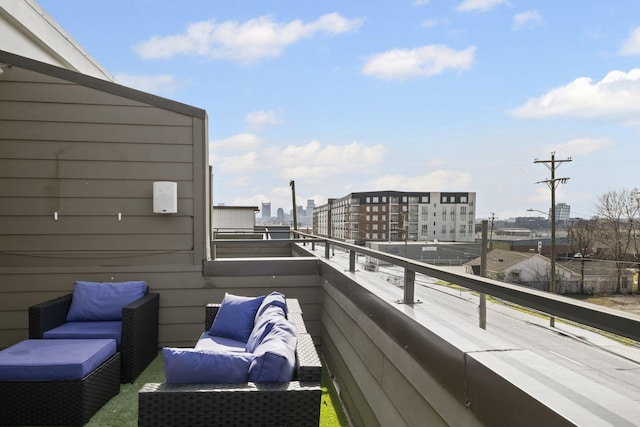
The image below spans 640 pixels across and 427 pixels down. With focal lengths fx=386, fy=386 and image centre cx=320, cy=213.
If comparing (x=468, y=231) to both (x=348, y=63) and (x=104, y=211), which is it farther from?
(x=104, y=211)

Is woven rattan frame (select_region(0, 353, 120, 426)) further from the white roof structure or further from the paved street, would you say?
the white roof structure

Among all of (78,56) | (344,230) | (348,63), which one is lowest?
(344,230)

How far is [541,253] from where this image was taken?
423 inches

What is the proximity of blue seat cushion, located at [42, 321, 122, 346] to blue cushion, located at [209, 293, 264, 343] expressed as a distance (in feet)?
2.89

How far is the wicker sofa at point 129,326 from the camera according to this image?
3197mm

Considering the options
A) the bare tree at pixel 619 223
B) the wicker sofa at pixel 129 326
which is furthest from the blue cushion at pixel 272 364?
the bare tree at pixel 619 223

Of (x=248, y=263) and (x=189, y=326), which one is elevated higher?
(x=248, y=263)

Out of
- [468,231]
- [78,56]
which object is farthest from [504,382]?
[468,231]

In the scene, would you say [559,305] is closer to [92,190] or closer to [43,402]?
[43,402]

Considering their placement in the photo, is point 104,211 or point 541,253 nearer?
point 104,211

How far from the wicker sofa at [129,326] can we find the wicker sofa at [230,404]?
1.75 meters

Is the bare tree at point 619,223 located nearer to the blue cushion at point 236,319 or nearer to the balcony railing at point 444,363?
the balcony railing at point 444,363

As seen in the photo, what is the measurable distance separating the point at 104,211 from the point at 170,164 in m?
0.83

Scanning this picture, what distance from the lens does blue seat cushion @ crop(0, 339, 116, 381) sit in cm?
249
